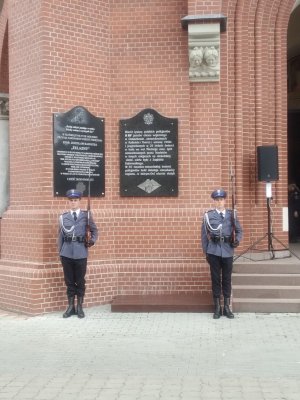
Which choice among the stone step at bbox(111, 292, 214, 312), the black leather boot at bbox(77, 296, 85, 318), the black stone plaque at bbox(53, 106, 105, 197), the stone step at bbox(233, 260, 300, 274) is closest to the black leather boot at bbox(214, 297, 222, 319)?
the stone step at bbox(111, 292, 214, 312)

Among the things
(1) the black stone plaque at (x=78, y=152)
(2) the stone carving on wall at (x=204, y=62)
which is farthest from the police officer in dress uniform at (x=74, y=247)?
(2) the stone carving on wall at (x=204, y=62)

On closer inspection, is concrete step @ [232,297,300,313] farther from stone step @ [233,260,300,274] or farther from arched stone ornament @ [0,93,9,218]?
arched stone ornament @ [0,93,9,218]

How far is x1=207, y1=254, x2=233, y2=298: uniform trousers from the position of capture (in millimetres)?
8812

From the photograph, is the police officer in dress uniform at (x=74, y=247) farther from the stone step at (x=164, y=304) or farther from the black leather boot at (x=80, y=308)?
the stone step at (x=164, y=304)

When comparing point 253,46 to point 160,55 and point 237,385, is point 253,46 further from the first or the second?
point 237,385

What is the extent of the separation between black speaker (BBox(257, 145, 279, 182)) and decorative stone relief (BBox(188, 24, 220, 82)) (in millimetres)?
1417

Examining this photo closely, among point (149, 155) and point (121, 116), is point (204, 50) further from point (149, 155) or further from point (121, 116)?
point (149, 155)

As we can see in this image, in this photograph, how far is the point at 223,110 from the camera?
999cm

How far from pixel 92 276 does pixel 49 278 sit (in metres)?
0.72

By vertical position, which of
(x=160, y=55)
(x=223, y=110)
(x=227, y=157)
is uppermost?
(x=160, y=55)

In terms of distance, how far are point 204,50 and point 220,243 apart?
304cm

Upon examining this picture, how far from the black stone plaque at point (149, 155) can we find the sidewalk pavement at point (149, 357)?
2053mm

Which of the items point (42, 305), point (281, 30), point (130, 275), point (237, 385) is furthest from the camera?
point (281, 30)

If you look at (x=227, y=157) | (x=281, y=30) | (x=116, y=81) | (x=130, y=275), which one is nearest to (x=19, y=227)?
(x=130, y=275)
